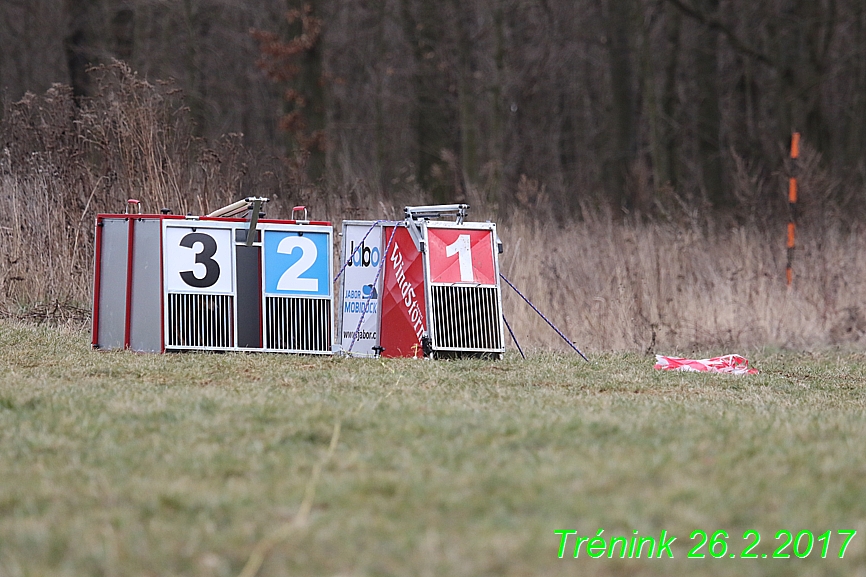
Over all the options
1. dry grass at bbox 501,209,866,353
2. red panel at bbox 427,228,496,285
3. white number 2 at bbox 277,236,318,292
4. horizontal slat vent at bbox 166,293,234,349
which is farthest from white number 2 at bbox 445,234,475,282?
dry grass at bbox 501,209,866,353

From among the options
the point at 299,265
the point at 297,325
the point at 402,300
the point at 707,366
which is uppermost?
the point at 299,265

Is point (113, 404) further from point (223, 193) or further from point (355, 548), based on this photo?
point (223, 193)

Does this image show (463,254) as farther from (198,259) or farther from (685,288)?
(685,288)

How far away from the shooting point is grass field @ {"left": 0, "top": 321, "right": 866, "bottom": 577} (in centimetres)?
352

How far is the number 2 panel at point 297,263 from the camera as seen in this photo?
9.51 meters

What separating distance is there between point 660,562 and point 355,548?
2.93ft

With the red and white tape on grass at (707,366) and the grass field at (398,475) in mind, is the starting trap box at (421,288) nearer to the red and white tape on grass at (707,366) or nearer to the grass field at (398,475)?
the red and white tape on grass at (707,366)

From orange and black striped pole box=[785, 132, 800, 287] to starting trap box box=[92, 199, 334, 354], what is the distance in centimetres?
694

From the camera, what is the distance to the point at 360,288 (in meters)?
10.2

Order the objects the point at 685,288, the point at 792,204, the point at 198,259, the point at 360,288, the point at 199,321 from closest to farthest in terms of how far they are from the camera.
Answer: the point at 199,321, the point at 198,259, the point at 360,288, the point at 685,288, the point at 792,204

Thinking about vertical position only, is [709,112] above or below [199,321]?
above

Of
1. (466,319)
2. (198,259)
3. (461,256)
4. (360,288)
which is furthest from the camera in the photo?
(360,288)

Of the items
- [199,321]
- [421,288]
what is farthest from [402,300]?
[199,321]

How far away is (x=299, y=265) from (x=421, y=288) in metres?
0.99
